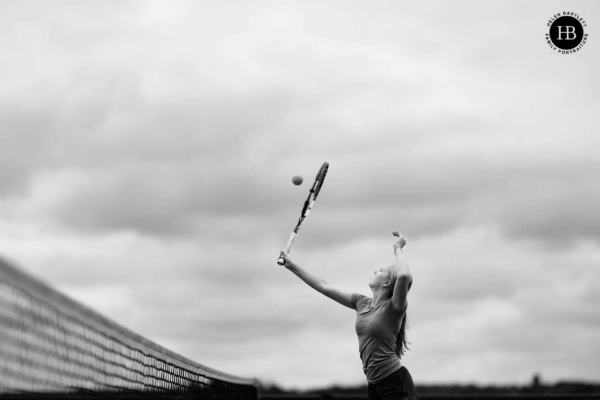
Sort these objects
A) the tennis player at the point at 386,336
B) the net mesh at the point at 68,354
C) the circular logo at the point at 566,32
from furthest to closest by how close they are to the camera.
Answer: the circular logo at the point at 566,32 < the tennis player at the point at 386,336 < the net mesh at the point at 68,354

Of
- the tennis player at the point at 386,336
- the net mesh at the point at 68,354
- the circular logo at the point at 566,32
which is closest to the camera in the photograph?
the net mesh at the point at 68,354

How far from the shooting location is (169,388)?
11898 mm

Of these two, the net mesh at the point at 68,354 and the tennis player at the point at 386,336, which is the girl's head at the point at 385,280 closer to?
the tennis player at the point at 386,336

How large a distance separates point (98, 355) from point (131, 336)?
30.6 inches

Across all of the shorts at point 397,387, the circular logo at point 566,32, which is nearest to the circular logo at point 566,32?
the circular logo at point 566,32

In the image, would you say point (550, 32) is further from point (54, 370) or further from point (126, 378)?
point (54, 370)

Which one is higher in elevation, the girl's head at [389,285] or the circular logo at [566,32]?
the circular logo at [566,32]

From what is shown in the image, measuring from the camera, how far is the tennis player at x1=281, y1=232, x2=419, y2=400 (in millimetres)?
11117

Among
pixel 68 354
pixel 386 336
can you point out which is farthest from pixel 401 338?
pixel 68 354

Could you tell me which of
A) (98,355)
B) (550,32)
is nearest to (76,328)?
(98,355)

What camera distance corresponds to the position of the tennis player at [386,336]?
36.5 ft

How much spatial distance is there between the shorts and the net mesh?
219 centimetres

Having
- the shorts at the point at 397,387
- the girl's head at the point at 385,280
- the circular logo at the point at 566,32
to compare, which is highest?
the circular logo at the point at 566,32

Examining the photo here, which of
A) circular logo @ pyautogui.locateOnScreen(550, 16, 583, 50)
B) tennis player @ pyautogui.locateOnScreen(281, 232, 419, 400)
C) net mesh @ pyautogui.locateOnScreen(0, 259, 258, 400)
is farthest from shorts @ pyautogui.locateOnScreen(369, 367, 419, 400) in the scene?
circular logo @ pyautogui.locateOnScreen(550, 16, 583, 50)
